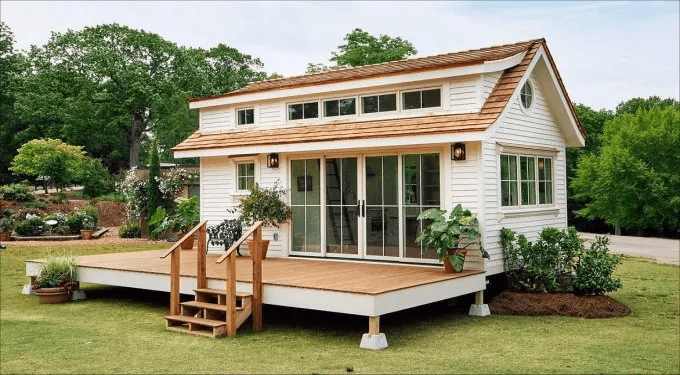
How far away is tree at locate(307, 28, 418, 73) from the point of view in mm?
37594

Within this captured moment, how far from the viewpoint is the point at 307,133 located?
11906 mm

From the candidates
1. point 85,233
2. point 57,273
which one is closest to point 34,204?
point 85,233

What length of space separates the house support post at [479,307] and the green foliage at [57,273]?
23.1 ft

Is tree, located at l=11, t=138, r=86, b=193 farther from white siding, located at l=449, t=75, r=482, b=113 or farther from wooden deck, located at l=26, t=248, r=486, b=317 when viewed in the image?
white siding, located at l=449, t=75, r=482, b=113

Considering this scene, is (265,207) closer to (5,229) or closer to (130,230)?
(130,230)

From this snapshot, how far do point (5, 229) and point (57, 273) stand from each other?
1130 centimetres

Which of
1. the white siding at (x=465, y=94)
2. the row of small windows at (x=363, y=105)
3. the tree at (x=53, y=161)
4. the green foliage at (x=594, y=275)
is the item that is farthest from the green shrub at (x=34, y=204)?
the green foliage at (x=594, y=275)

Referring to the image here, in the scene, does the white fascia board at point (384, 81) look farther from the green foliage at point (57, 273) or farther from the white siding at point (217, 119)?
the green foliage at point (57, 273)

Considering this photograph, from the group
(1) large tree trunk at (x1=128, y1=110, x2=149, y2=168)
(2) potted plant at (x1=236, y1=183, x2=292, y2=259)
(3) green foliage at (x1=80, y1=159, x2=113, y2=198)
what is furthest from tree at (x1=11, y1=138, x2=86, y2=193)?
(2) potted plant at (x1=236, y1=183, x2=292, y2=259)

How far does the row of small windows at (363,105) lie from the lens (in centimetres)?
1102

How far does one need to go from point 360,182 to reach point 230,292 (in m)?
3.85

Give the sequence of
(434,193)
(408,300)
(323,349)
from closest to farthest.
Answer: (323,349), (408,300), (434,193)

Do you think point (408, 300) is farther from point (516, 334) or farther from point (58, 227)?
point (58, 227)

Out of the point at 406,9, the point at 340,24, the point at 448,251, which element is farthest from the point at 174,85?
the point at 448,251
